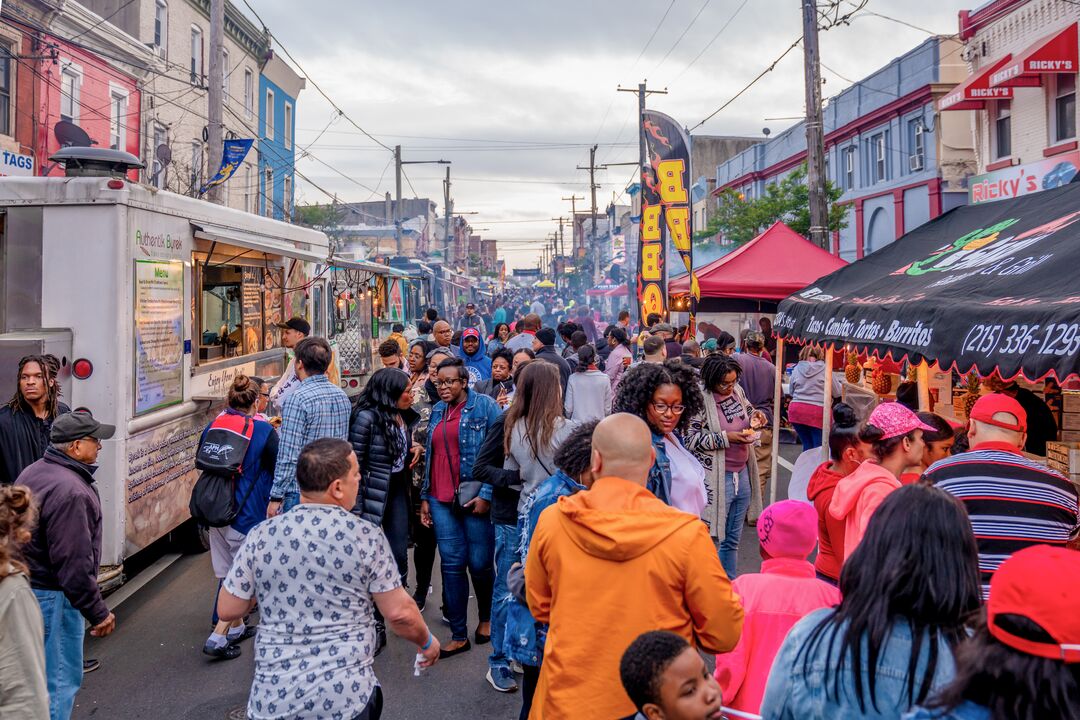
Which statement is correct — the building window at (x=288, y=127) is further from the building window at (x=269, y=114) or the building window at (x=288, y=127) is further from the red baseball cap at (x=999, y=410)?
the red baseball cap at (x=999, y=410)

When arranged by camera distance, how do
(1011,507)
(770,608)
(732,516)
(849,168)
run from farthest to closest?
(849,168) → (732,516) → (1011,507) → (770,608)

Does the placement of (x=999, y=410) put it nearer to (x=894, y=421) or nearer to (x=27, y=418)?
(x=894, y=421)

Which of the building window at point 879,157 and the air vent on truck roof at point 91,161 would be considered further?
the building window at point 879,157

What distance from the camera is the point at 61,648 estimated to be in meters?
4.21

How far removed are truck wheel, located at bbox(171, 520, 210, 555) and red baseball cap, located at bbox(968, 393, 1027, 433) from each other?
6819 millimetres

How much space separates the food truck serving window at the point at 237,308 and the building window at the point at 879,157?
72.2ft

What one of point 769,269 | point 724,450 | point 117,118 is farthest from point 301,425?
point 117,118

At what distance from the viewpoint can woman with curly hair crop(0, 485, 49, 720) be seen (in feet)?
9.22

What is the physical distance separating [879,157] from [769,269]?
641 inches

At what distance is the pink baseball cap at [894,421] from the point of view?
435 cm

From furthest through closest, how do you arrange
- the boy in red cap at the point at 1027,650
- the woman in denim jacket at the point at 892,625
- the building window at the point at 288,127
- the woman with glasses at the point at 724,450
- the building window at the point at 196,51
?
the building window at the point at 288,127 → the building window at the point at 196,51 → the woman with glasses at the point at 724,450 → the woman in denim jacket at the point at 892,625 → the boy in red cap at the point at 1027,650

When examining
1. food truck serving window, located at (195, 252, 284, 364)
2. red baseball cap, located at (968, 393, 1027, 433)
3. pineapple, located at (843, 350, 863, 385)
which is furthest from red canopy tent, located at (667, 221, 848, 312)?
red baseball cap, located at (968, 393, 1027, 433)

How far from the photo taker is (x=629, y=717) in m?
2.78

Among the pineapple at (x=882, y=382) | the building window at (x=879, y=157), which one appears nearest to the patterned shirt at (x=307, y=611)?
the pineapple at (x=882, y=382)
